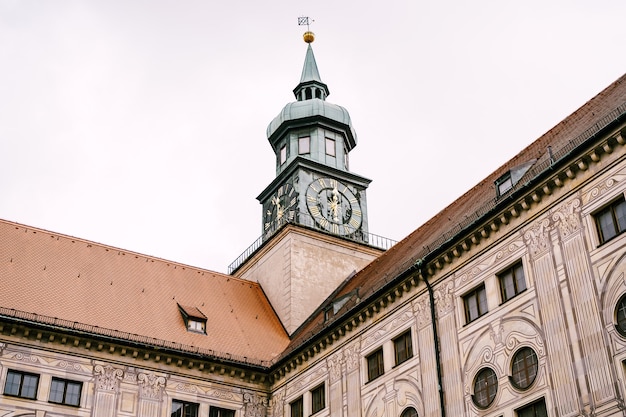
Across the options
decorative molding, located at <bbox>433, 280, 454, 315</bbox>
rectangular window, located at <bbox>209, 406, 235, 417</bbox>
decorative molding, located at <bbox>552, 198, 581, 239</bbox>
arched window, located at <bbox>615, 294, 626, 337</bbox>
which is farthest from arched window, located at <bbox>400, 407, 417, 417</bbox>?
rectangular window, located at <bbox>209, 406, 235, 417</bbox>

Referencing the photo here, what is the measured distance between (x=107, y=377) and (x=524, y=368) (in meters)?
16.4

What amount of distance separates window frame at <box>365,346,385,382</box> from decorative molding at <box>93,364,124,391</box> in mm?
9625

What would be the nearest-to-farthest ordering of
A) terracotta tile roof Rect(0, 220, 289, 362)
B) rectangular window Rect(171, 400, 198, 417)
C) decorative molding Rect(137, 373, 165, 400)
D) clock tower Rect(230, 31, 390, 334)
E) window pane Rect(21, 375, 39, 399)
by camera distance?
1. window pane Rect(21, 375, 39, 399)
2. decorative molding Rect(137, 373, 165, 400)
3. rectangular window Rect(171, 400, 198, 417)
4. terracotta tile roof Rect(0, 220, 289, 362)
5. clock tower Rect(230, 31, 390, 334)

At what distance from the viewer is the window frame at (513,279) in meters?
23.7

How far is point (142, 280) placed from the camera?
125 ft

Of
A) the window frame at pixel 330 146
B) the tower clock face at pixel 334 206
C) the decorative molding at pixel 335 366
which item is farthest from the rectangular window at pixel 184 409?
the window frame at pixel 330 146

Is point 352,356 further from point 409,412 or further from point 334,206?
point 334,206

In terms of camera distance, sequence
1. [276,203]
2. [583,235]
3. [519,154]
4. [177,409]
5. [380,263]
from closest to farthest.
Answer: [583,235] → [519,154] → [177,409] → [380,263] → [276,203]

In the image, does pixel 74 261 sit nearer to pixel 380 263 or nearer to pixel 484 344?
pixel 380 263

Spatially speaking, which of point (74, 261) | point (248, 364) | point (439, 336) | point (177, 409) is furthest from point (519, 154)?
point (74, 261)

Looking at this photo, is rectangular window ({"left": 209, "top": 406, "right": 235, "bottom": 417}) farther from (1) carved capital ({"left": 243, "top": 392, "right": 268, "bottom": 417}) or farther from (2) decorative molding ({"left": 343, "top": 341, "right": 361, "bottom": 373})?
(2) decorative molding ({"left": 343, "top": 341, "right": 361, "bottom": 373})

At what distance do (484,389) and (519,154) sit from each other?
10195 mm

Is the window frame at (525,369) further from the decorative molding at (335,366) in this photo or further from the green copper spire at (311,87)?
the green copper spire at (311,87)

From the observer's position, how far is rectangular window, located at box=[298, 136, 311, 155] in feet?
156
